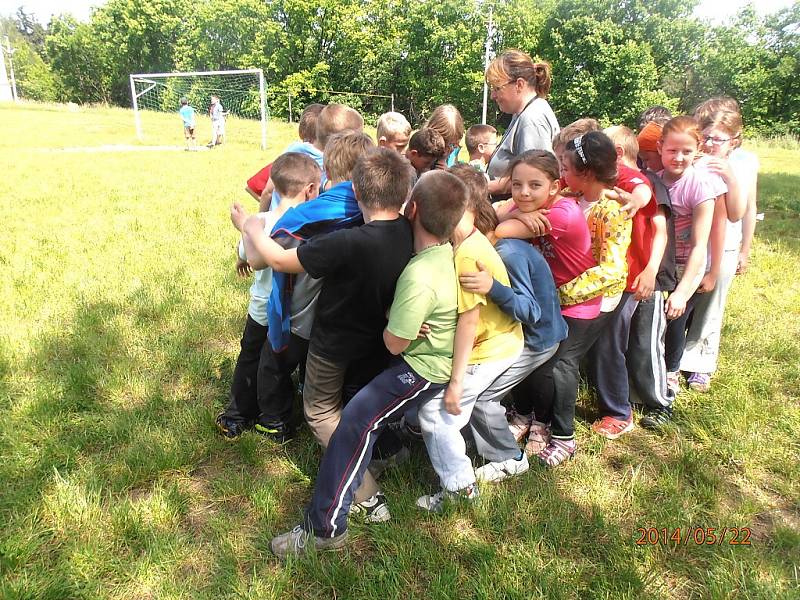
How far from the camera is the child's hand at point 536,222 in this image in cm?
244

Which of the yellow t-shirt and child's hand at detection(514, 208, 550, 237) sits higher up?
child's hand at detection(514, 208, 550, 237)

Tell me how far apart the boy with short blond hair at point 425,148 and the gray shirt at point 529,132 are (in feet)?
1.36

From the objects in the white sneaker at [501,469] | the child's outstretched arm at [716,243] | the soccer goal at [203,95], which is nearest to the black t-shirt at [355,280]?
the white sneaker at [501,469]

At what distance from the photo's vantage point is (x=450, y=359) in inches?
90.8

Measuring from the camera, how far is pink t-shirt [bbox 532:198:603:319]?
98.4 inches

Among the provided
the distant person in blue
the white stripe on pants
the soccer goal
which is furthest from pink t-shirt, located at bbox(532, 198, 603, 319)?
the soccer goal

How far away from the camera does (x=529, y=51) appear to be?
40625 mm

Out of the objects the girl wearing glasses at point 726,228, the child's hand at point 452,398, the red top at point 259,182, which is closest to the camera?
the child's hand at point 452,398

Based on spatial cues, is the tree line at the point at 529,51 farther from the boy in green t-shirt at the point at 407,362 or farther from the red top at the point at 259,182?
the boy in green t-shirt at the point at 407,362

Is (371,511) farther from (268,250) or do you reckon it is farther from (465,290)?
(268,250)

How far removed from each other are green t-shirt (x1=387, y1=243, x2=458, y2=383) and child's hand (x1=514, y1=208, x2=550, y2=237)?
1.51ft

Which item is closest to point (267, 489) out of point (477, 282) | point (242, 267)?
point (242, 267)

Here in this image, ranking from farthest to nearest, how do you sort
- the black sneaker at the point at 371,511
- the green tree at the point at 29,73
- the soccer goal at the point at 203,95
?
the green tree at the point at 29,73 → the soccer goal at the point at 203,95 → the black sneaker at the point at 371,511
